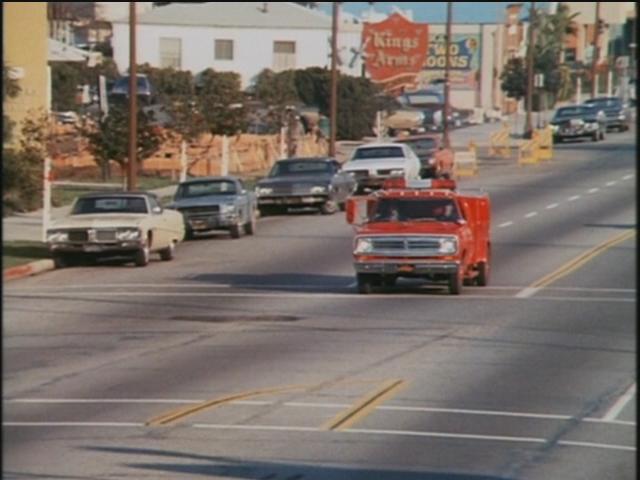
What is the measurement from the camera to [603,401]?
17156 millimetres

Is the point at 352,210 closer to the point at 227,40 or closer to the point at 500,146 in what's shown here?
the point at 500,146

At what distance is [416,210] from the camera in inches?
1105

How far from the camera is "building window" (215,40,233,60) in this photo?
307 ft

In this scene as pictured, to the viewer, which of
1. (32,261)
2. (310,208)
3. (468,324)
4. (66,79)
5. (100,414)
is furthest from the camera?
(66,79)

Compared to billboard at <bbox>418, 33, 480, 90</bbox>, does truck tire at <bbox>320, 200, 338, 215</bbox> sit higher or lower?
lower

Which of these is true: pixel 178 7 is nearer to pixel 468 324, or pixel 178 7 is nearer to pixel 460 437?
pixel 468 324

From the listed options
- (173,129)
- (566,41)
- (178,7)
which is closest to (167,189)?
(173,129)

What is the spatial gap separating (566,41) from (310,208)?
95.1m

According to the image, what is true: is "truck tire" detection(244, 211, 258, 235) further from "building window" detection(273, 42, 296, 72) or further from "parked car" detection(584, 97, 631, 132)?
"building window" detection(273, 42, 296, 72)

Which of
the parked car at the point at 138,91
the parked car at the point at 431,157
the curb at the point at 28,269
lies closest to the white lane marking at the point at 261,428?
the curb at the point at 28,269

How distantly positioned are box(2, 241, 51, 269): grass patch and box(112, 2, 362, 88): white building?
5713 cm

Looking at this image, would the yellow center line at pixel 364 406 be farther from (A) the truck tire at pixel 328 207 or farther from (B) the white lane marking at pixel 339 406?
(A) the truck tire at pixel 328 207

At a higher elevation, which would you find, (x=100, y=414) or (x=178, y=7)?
(x=178, y=7)

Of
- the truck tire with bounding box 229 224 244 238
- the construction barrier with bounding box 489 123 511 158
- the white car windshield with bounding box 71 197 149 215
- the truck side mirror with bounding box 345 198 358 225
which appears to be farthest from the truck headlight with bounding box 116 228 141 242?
the construction barrier with bounding box 489 123 511 158
